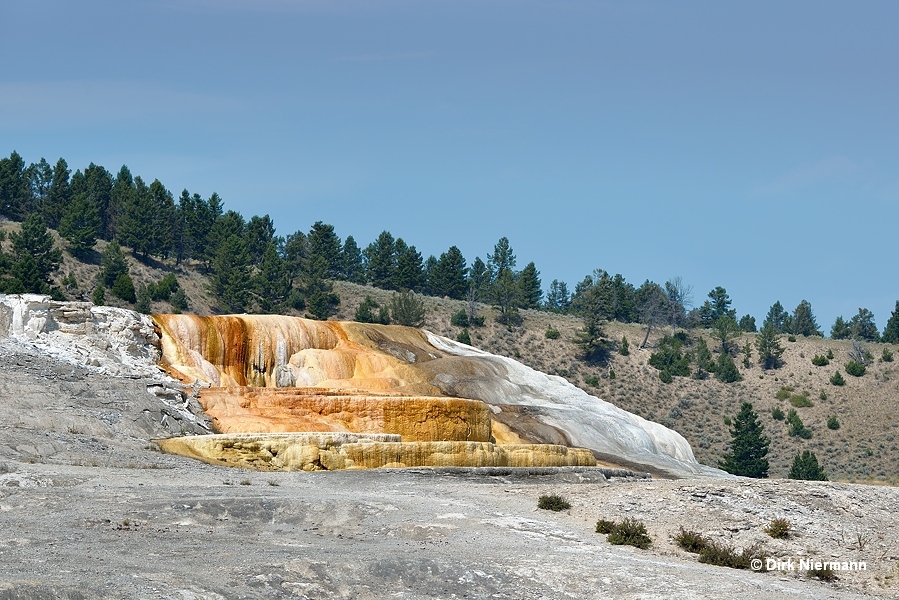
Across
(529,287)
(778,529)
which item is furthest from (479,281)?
(778,529)

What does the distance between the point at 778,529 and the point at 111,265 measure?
7010cm

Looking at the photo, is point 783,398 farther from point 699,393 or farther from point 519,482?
point 519,482

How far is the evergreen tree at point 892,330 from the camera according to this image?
106000 millimetres

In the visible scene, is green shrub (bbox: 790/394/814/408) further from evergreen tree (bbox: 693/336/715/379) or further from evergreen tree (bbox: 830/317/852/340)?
evergreen tree (bbox: 830/317/852/340)

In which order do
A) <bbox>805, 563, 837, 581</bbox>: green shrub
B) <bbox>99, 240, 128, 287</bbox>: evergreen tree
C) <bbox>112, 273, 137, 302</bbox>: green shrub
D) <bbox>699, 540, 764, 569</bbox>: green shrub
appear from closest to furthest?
<bbox>805, 563, 837, 581</bbox>: green shrub < <bbox>699, 540, 764, 569</bbox>: green shrub < <bbox>112, 273, 137, 302</bbox>: green shrub < <bbox>99, 240, 128, 287</bbox>: evergreen tree

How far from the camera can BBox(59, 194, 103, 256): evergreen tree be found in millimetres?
89125

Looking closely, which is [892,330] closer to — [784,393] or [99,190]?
[784,393]

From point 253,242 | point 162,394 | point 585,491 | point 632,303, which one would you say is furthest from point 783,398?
point 585,491

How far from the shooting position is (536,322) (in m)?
103

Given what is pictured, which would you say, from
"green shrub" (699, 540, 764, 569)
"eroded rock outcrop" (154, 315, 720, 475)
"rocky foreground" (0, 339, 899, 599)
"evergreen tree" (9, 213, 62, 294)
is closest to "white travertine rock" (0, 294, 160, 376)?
"eroded rock outcrop" (154, 315, 720, 475)

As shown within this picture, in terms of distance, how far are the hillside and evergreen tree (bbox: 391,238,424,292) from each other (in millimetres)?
5559

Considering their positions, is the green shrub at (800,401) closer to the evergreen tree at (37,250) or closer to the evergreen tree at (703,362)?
the evergreen tree at (703,362)

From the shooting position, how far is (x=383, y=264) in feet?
370

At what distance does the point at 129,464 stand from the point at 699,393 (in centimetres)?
6649
